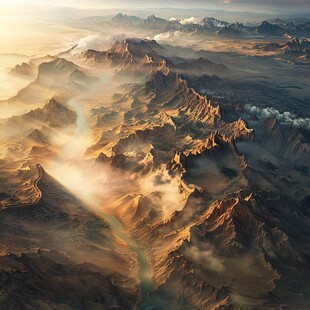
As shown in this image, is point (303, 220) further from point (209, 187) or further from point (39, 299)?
point (39, 299)

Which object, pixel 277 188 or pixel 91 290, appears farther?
pixel 277 188

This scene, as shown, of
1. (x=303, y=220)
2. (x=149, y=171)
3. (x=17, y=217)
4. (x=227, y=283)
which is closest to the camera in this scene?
(x=227, y=283)

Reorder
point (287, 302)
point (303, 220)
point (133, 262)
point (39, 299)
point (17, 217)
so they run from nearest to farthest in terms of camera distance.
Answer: point (39, 299), point (287, 302), point (133, 262), point (17, 217), point (303, 220)

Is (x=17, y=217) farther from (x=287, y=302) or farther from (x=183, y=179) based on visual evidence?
(x=287, y=302)

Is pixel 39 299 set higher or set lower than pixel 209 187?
higher

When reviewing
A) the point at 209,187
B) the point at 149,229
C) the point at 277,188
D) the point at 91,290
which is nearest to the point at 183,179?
the point at 209,187

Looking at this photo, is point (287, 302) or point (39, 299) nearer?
point (39, 299)

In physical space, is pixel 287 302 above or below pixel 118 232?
above

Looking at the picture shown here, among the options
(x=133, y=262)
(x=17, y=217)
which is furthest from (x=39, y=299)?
(x=17, y=217)

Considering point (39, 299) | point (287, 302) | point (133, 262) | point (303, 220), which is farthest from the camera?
point (303, 220)
